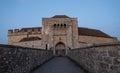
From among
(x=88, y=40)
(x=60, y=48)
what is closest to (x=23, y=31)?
(x=60, y=48)

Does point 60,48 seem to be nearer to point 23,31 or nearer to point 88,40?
point 88,40

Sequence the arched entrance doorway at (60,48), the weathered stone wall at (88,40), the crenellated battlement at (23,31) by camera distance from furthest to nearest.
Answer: the crenellated battlement at (23,31) → the weathered stone wall at (88,40) → the arched entrance doorway at (60,48)

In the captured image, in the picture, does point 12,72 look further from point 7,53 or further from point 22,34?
point 22,34

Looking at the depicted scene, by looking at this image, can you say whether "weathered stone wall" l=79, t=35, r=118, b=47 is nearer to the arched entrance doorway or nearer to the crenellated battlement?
the arched entrance doorway

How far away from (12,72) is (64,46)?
35.0 m

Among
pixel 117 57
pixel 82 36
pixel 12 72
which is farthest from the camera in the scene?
pixel 82 36

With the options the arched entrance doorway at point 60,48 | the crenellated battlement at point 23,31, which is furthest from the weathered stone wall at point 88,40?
the crenellated battlement at point 23,31

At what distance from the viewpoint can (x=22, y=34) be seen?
174 ft

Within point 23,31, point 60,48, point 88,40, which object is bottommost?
point 60,48

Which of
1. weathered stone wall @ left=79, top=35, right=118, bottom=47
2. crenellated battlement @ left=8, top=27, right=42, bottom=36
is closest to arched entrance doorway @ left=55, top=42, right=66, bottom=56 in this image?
weathered stone wall @ left=79, top=35, right=118, bottom=47

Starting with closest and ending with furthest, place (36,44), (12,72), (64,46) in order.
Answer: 1. (12,72)
2. (64,46)
3. (36,44)

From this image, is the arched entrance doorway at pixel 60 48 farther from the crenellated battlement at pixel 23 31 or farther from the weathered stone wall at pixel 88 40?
the crenellated battlement at pixel 23 31

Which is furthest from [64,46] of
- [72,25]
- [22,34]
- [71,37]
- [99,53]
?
[99,53]

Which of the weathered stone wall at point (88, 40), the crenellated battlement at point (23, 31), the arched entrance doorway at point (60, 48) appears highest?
the crenellated battlement at point (23, 31)
